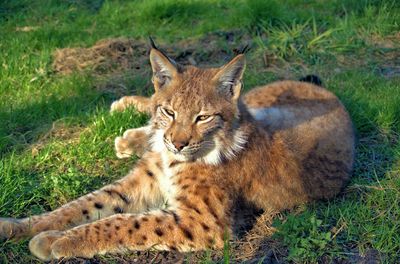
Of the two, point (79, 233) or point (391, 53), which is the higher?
point (79, 233)

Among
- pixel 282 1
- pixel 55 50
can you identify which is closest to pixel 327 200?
pixel 55 50

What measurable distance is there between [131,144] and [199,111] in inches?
43.3

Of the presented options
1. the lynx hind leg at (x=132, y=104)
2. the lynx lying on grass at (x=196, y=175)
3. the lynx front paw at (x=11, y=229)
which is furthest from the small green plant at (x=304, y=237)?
the lynx hind leg at (x=132, y=104)

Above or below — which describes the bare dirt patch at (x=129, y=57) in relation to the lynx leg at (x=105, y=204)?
below

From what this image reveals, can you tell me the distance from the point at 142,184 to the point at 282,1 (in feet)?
15.6

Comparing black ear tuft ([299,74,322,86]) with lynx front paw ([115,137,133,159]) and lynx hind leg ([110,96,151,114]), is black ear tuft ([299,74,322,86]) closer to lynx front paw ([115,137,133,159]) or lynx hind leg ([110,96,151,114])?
lynx hind leg ([110,96,151,114])

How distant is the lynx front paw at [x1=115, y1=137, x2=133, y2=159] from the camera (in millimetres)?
5000

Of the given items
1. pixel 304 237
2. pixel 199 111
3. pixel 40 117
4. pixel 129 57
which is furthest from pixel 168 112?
pixel 129 57

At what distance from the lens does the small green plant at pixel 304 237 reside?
3.84 metres

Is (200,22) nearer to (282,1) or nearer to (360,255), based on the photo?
(282,1)

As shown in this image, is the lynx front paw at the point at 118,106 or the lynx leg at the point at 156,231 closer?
the lynx leg at the point at 156,231

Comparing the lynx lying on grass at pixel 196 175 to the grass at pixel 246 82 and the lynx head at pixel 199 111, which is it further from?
the grass at pixel 246 82

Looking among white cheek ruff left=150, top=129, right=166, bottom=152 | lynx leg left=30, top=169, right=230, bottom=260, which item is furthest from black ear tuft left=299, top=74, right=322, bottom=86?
lynx leg left=30, top=169, right=230, bottom=260

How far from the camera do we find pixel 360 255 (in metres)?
3.91
